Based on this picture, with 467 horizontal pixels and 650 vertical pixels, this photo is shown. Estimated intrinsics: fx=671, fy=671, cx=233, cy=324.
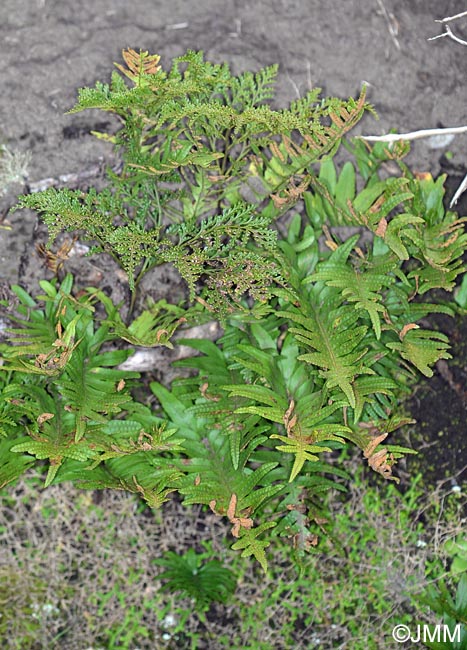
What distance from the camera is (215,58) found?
10.8 ft

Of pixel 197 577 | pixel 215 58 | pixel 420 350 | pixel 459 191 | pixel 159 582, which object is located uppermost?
pixel 215 58

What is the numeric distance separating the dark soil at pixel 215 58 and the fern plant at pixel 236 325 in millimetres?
559

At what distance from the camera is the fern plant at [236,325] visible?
87.5 inches

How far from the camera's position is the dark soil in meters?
3.13

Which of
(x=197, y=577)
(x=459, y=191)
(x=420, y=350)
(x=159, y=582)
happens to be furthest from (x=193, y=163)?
(x=159, y=582)

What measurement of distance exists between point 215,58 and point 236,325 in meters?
1.45

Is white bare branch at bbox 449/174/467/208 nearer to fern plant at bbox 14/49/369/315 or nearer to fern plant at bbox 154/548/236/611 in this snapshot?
fern plant at bbox 14/49/369/315

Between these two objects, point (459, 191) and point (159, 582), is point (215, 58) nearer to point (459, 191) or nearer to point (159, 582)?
point (459, 191)

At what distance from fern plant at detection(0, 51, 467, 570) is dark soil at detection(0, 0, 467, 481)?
0.56 metres

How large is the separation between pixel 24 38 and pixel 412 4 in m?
1.92

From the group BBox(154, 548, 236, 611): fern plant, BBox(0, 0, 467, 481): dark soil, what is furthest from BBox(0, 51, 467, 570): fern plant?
BBox(0, 0, 467, 481): dark soil

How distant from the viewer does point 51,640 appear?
2.83 meters

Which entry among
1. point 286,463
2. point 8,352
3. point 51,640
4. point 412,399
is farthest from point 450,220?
point 51,640

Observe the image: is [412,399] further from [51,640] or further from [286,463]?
[51,640]
